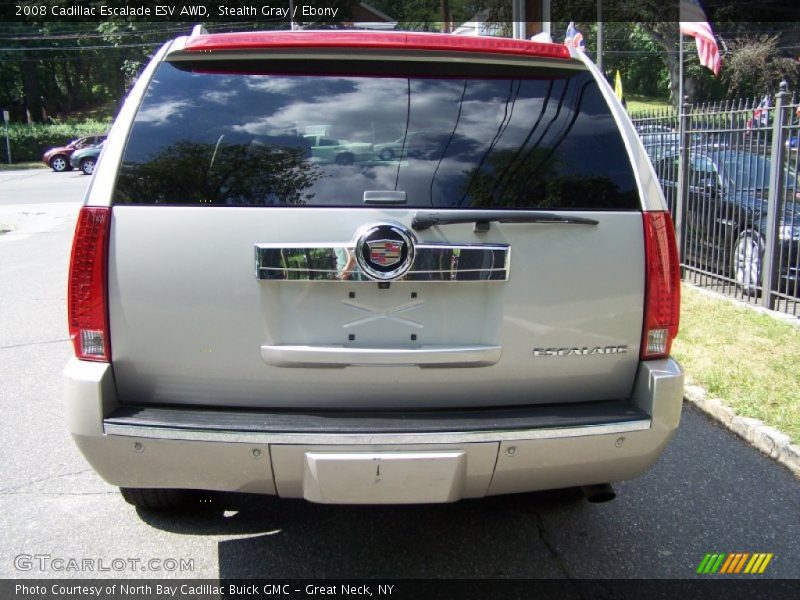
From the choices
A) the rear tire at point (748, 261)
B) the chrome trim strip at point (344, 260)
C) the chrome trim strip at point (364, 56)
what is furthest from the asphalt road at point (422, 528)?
the rear tire at point (748, 261)

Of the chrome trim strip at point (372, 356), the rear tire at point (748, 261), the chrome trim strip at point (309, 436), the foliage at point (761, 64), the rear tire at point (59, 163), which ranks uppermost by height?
the foliage at point (761, 64)

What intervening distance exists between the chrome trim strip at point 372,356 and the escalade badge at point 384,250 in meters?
0.27

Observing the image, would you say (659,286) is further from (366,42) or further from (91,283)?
(91,283)

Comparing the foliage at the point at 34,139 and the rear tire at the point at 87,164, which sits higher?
the foliage at the point at 34,139

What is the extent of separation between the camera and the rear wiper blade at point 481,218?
2451 mm

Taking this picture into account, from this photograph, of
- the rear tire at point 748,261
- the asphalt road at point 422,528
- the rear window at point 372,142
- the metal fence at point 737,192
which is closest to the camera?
the rear window at point 372,142

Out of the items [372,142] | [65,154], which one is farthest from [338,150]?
[65,154]

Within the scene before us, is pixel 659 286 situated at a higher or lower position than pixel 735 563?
higher

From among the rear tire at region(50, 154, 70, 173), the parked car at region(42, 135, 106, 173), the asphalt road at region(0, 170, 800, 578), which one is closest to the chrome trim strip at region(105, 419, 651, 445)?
the asphalt road at region(0, 170, 800, 578)

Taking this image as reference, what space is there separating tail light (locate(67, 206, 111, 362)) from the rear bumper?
0.10 metres

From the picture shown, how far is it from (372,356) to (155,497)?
135 cm

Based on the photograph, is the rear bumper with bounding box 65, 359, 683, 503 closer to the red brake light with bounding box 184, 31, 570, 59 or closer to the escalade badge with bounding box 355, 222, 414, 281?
the escalade badge with bounding box 355, 222, 414, 281

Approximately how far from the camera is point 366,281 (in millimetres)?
2447

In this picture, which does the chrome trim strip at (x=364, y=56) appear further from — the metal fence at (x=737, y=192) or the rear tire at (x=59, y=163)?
the rear tire at (x=59, y=163)
